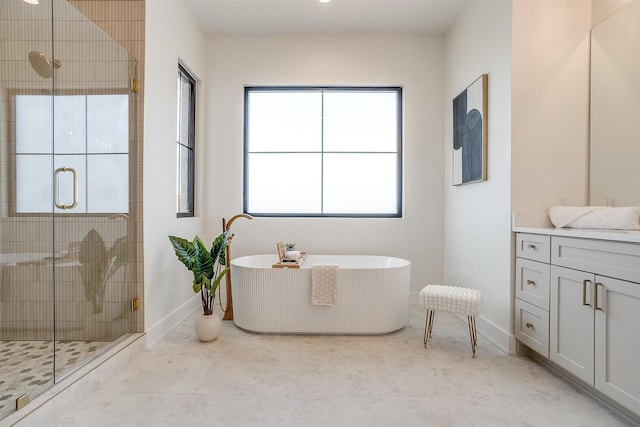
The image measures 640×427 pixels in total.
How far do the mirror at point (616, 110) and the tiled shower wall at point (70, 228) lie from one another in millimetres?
3193

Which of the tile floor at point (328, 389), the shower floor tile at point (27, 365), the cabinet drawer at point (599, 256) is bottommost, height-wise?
the tile floor at point (328, 389)

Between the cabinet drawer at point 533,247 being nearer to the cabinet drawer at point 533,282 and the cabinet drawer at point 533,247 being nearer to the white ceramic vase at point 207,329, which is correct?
the cabinet drawer at point 533,282

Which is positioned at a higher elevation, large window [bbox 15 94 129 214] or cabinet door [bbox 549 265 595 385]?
large window [bbox 15 94 129 214]

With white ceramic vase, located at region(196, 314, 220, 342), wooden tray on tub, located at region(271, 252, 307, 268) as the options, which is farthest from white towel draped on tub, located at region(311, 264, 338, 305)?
white ceramic vase, located at region(196, 314, 220, 342)

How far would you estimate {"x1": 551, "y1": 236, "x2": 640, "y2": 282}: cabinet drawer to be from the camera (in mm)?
1583

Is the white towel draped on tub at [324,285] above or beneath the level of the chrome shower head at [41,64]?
beneath

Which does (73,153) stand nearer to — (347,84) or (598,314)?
(347,84)

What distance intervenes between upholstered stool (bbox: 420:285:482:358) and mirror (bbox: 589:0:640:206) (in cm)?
107

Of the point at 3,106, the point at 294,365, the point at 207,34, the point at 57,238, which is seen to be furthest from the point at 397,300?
the point at 207,34

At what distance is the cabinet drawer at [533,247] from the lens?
213 centimetres

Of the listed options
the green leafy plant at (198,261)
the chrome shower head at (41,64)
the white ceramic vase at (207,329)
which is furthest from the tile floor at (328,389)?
the chrome shower head at (41,64)

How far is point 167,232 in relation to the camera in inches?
113

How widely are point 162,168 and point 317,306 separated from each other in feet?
5.54

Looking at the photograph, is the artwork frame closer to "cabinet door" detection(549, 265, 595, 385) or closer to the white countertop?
the white countertop
